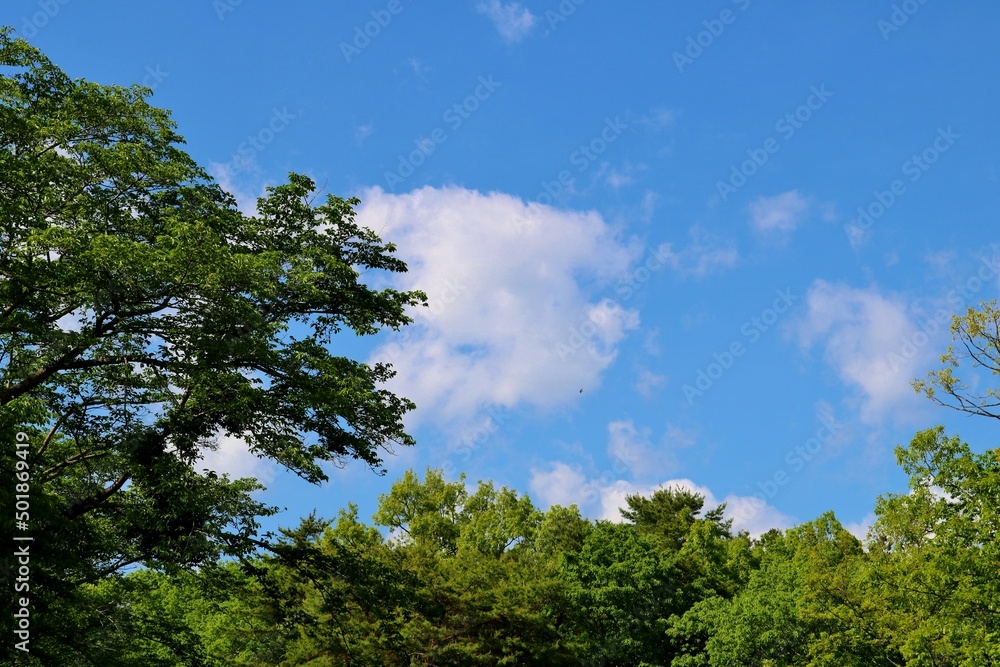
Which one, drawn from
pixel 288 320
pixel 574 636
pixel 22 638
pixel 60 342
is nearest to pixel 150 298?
pixel 60 342

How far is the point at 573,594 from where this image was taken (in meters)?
40.4

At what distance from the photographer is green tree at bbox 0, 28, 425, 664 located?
49.0ft

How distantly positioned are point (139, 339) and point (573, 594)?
28.5m

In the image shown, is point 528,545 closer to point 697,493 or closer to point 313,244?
point 697,493

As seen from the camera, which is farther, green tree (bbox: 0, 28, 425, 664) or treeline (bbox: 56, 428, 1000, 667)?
treeline (bbox: 56, 428, 1000, 667)

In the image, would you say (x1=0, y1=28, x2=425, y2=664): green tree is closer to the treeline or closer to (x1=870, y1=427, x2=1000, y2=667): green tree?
the treeline

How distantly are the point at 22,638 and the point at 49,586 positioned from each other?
1.35 metres

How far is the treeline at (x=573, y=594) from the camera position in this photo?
2142cm

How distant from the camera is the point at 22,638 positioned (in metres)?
15.9

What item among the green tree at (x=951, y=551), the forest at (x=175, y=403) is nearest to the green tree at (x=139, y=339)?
the forest at (x=175, y=403)

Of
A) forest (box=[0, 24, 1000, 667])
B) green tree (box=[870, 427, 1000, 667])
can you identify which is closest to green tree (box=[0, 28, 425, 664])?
forest (box=[0, 24, 1000, 667])

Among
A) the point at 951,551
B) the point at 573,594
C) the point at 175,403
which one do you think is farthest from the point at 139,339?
the point at 573,594

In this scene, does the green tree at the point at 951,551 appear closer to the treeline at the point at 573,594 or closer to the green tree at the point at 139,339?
the treeline at the point at 573,594

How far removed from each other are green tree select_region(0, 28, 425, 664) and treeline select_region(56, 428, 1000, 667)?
7.58 feet
